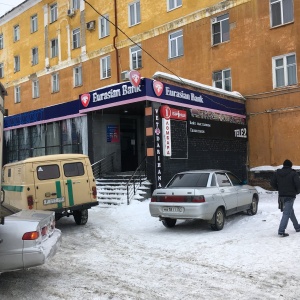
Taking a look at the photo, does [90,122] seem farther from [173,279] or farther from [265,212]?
[173,279]

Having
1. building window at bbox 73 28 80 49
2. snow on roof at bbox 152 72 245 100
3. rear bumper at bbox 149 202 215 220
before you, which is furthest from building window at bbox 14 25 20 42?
rear bumper at bbox 149 202 215 220

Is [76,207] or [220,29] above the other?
[220,29]

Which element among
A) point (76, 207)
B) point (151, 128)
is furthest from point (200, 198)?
point (151, 128)

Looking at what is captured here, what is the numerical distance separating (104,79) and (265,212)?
18113mm

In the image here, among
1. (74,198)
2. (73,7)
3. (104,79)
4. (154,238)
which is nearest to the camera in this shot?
(154,238)

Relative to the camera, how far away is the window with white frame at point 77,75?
29.0 m

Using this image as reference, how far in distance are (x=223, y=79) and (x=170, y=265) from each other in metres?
16.1

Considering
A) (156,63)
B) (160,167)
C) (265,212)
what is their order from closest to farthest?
(265,212) → (160,167) → (156,63)

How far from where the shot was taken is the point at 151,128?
15047mm

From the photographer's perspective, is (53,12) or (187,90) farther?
(53,12)

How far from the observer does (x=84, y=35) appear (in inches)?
1125

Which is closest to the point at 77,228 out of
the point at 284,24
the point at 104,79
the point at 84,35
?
the point at 284,24

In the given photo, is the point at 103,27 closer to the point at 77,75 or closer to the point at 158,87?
the point at 77,75

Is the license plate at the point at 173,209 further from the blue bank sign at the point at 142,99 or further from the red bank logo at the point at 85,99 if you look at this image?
the red bank logo at the point at 85,99
